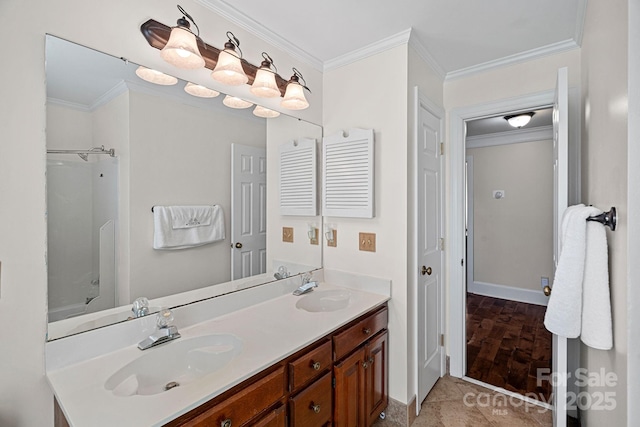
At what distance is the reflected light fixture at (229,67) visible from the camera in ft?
4.85

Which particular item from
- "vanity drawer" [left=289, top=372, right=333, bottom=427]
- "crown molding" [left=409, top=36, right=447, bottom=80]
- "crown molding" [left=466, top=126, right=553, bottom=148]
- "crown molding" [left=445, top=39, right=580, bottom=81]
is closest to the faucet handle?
"vanity drawer" [left=289, top=372, right=333, bottom=427]

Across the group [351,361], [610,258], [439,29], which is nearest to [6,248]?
[351,361]

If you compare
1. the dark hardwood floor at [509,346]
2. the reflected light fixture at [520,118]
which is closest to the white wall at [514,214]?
the dark hardwood floor at [509,346]

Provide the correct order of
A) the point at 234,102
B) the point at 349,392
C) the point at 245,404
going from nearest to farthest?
the point at 245,404 < the point at 349,392 < the point at 234,102

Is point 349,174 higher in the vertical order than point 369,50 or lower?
lower

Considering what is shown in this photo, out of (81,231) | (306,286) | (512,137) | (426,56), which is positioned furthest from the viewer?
(512,137)

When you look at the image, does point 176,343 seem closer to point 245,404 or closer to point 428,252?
point 245,404

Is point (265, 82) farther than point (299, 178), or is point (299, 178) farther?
point (299, 178)

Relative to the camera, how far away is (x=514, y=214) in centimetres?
431

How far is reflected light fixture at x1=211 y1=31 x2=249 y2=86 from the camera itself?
1.48 meters

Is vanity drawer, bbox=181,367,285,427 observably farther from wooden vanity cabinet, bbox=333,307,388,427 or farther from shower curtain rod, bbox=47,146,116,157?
shower curtain rod, bbox=47,146,116,157

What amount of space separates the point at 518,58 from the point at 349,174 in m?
1.47

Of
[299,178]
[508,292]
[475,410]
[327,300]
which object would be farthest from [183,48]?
[508,292]

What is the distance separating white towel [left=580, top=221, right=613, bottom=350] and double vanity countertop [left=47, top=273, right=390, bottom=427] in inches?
37.1
